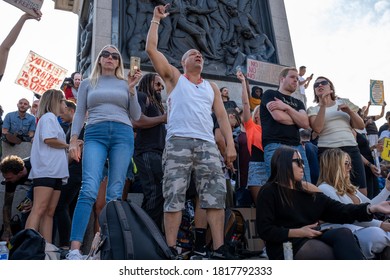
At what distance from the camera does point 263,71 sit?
805 cm

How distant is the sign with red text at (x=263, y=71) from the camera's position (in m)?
8.02

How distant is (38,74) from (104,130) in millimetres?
7057

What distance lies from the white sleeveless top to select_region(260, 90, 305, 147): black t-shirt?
29.0 inches

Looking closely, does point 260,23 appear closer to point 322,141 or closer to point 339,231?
point 322,141

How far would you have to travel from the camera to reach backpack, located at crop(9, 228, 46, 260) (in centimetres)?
334

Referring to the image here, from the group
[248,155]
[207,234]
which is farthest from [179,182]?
[248,155]

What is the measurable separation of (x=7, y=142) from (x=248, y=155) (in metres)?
3.60

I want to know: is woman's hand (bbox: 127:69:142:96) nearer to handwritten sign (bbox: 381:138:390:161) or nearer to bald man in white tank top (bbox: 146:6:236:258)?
bald man in white tank top (bbox: 146:6:236:258)

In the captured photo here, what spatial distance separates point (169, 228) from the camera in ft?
13.5

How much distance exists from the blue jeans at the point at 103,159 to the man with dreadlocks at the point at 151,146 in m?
0.53

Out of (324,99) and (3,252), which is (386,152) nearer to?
(324,99)

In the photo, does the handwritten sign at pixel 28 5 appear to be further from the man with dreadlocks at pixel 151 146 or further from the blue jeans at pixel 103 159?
the man with dreadlocks at pixel 151 146

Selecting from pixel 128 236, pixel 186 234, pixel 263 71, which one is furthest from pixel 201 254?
pixel 263 71

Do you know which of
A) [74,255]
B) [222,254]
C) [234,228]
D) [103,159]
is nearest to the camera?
[74,255]
